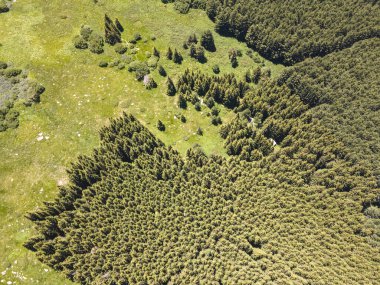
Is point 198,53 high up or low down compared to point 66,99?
up

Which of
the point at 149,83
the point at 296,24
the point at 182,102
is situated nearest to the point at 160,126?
the point at 182,102

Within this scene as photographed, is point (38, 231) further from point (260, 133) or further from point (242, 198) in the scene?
point (260, 133)

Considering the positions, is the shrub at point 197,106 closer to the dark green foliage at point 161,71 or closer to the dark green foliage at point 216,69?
the dark green foliage at point 216,69

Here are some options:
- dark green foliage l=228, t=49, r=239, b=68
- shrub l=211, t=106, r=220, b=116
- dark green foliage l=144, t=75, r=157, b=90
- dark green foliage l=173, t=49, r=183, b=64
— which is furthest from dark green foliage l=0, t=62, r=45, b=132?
dark green foliage l=228, t=49, r=239, b=68

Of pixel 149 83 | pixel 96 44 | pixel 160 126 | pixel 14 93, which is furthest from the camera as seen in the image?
pixel 96 44

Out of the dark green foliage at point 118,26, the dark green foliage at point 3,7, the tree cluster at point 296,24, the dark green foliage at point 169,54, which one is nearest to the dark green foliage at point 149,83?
the dark green foliage at point 169,54

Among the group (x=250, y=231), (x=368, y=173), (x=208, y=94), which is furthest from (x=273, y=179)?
(x=208, y=94)

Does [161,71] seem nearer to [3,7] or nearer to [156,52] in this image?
[156,52]
